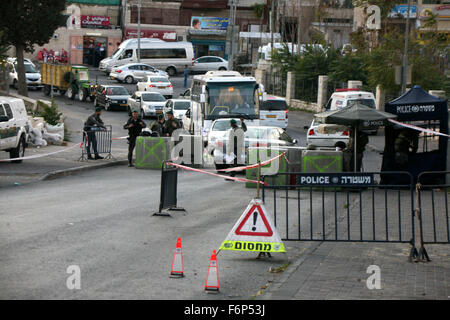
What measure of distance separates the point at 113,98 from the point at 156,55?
21.6 meters

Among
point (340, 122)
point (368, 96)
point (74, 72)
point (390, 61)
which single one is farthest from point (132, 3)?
point (340, 122)

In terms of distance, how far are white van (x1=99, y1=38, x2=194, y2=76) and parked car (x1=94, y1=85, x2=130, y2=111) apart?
62.7ft

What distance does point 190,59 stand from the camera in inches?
2569

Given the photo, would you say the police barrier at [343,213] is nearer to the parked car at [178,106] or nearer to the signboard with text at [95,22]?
the parked car at [178,106]

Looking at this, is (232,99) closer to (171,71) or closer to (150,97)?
(150,97)

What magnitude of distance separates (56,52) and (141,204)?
5795 centimetres

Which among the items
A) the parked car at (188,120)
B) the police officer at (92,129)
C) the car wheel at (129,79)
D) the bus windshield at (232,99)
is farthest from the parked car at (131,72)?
the police officer at (92,129)

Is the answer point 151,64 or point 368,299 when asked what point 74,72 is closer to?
point 151,64

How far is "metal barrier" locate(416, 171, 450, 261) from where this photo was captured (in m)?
10.7

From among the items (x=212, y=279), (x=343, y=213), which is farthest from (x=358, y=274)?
(x=343, y=213)

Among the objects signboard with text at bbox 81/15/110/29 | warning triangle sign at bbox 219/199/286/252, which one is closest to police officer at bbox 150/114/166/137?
warning triangle sign at bbox 219/199/286/252

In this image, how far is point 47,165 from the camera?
22.8 meters

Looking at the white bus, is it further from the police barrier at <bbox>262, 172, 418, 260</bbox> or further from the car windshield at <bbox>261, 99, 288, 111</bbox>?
the police barrier at <bbox>262, 172, 418, 260</bbox>
